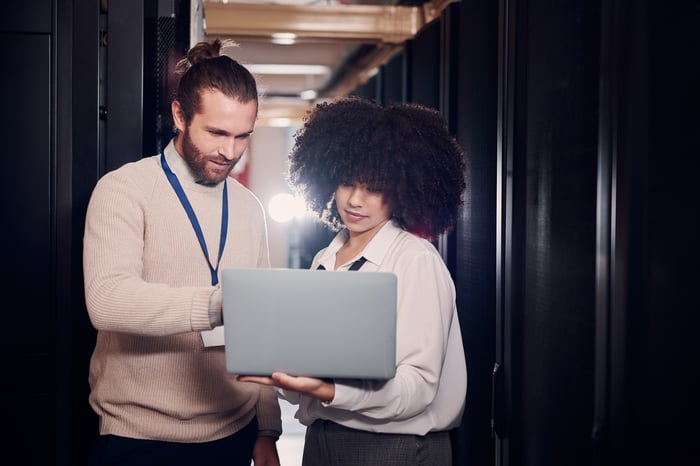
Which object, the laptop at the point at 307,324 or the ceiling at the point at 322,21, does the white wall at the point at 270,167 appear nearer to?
the ceiling at the point at 322,21

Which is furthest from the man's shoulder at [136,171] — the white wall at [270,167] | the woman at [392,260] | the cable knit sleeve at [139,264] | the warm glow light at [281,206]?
the white wall at [270,167]

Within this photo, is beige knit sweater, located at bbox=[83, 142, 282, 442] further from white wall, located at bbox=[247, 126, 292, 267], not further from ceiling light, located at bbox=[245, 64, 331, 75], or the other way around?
white wall, located at bbox=[247, 126, 292, 267]

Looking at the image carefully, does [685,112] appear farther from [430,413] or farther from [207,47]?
[207,47]

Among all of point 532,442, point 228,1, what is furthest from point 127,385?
point 228,1

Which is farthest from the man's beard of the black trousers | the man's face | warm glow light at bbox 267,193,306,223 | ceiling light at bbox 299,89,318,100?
ceiling light at bbox 299,89,318,100

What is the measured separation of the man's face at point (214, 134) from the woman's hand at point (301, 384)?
0.54 m

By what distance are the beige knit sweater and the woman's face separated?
28 centimetres

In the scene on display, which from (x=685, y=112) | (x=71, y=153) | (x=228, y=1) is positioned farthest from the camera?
(x=228, y=1)

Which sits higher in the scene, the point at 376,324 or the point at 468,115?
the point at 468,115

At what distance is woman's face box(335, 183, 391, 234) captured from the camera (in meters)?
1.44

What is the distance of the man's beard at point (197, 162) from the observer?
60.2 inches

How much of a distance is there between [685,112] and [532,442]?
3.23ft

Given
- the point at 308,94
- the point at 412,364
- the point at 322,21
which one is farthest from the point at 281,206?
the point at 412,364

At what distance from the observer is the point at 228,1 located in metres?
4.65
